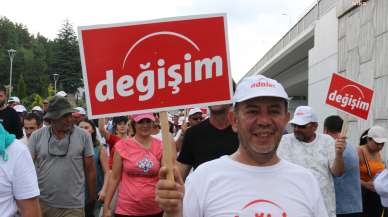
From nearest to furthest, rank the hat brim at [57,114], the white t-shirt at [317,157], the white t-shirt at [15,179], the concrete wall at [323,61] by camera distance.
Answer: the white t-shirt at [15,179]
the white t-shirt at [317,157]
the hat brim at [57,114]
the concrete wall at [323,61]

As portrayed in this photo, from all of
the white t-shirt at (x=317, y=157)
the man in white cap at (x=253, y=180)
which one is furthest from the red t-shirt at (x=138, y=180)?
the man in white cap at (x=253, y=180)

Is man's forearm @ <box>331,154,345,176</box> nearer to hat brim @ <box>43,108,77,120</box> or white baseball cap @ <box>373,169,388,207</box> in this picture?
white baseball cap @ <box>373,169,388,207</box>

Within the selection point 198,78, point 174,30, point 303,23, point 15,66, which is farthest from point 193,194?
point 15,66

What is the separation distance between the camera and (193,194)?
8.29 feet

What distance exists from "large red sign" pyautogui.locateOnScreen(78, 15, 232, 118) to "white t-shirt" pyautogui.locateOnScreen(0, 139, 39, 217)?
679 millimetres

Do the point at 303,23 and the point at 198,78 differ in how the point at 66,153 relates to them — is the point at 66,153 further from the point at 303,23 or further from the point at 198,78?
the point at 303,23

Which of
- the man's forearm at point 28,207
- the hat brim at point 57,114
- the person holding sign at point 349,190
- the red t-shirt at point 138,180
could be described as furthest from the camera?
the person holding sign at point 349,190

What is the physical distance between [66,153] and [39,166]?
0.94ft

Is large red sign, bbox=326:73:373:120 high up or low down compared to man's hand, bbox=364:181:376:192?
up

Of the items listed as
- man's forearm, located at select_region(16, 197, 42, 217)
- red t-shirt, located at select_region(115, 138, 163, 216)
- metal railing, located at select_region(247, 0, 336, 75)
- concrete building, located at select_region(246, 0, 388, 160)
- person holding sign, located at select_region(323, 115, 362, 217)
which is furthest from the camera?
metal railing, located at select_region(247, 0, 336, 75)

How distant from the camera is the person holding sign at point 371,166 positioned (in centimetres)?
698

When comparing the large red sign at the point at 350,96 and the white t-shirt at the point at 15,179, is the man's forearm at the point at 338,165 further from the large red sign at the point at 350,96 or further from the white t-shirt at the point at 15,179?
the white t-shirt at the point at 15,179

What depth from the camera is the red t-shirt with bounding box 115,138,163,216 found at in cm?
534

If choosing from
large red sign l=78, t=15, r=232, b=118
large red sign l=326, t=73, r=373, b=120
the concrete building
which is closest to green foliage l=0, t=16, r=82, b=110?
the concrete building
